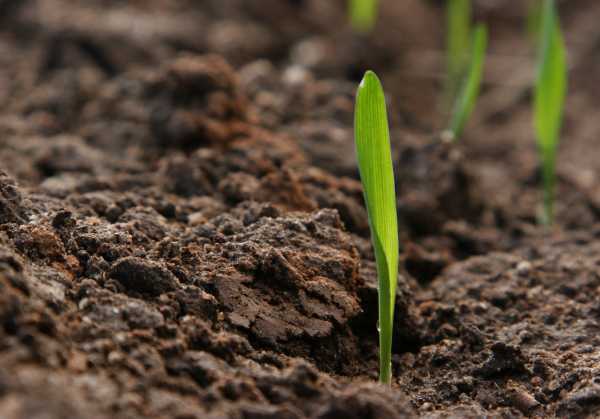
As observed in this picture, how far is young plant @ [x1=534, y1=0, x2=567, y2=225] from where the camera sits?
5.87ft

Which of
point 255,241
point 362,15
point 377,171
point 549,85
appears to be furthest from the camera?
point 362,15

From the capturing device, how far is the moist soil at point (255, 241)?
0.95m

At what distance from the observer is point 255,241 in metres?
1.25

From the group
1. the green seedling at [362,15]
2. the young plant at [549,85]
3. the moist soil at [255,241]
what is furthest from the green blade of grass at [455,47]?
the young plant at [549,85]

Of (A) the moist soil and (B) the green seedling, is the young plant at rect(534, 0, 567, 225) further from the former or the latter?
(B) the green seedling

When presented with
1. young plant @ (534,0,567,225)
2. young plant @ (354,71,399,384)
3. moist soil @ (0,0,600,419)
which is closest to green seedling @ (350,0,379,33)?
moist soil @ (0,0,600,419)

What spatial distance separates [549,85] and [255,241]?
0.98 metres

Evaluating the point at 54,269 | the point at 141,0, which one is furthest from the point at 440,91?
the point at 54,269

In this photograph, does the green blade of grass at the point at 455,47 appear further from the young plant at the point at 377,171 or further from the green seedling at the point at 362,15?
the young plant at the point at 377,171

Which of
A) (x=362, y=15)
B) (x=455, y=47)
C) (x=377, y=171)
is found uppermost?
(x=362, y=15)

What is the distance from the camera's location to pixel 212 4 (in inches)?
121

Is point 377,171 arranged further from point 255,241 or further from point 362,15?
point 362,15

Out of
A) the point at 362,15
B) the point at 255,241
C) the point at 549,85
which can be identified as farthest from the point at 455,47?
the point at 255,241

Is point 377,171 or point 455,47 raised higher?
point 455,47
